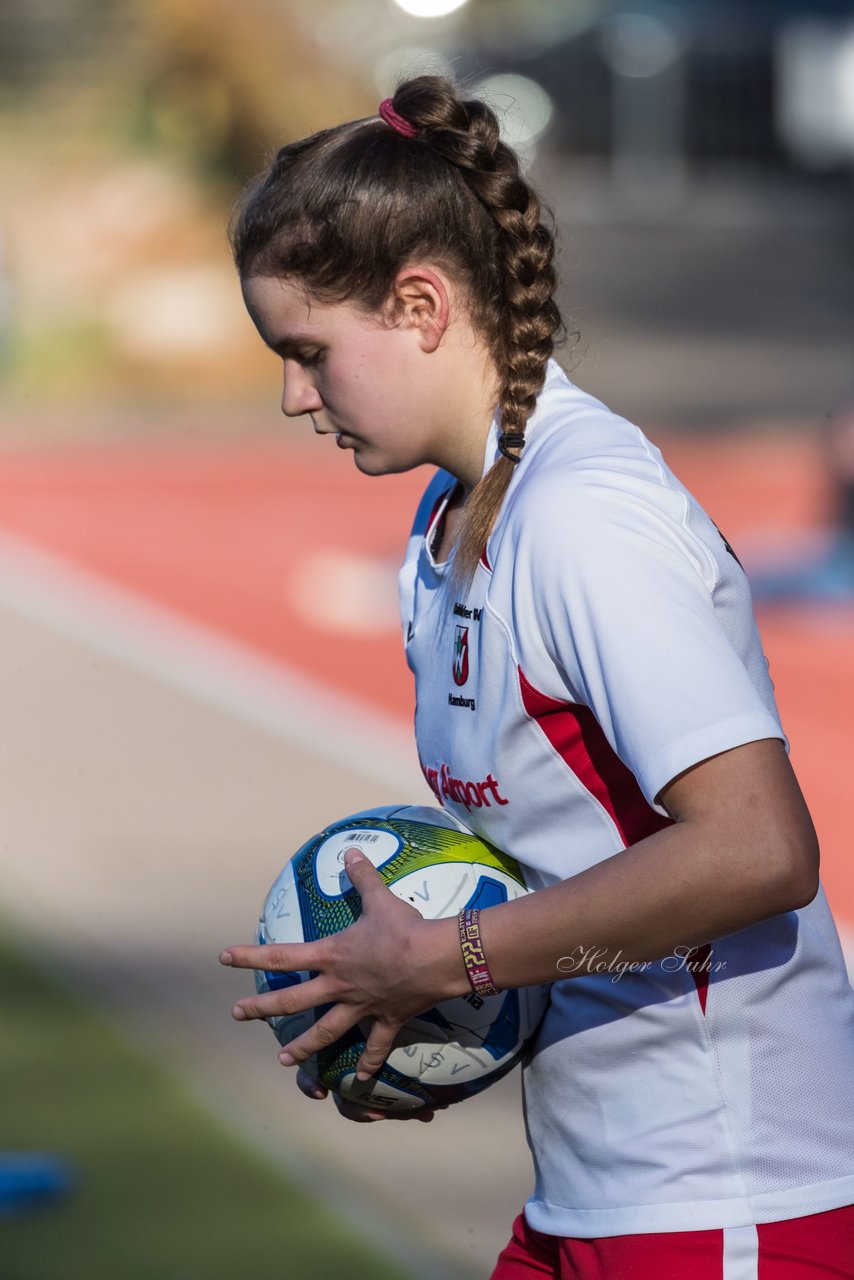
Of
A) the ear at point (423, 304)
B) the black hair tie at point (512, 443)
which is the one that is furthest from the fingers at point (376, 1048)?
the ear at point (423, 304)

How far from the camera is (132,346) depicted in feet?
80.7

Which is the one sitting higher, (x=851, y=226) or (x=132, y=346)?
(x=851, y=226)

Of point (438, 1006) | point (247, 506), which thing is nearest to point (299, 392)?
point (438, 1006)

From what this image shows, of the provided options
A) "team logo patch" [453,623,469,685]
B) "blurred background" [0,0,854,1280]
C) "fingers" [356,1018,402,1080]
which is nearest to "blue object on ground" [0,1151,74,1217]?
"blurred background" [0,0,854,1280]

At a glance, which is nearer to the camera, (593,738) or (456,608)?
(593,738)

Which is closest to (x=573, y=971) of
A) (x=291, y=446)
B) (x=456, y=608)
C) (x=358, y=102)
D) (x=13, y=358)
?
→ (x=456, y=608)

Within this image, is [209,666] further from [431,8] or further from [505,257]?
[431,8]

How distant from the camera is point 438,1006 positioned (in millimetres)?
2279

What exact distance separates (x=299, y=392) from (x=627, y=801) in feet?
2.13

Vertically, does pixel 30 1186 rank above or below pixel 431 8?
below

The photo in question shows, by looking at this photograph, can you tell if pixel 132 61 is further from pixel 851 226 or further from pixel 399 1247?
pixel 399 1247

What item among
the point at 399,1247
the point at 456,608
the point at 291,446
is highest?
the point at 291,446

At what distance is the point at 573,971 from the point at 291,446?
20603 millimetres

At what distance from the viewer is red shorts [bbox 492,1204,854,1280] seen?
206 centimetres
